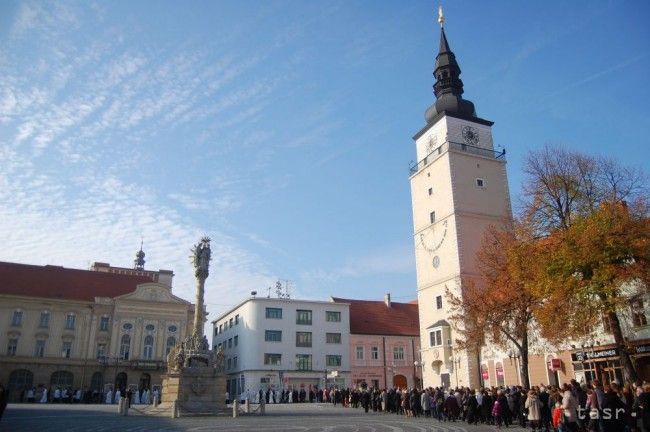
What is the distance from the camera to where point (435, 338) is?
41.9m

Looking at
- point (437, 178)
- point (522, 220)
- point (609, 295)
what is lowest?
point (609, 295)

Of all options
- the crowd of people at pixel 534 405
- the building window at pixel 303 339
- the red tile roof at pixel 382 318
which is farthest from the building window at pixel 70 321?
the crowd of people at pixel 534 405

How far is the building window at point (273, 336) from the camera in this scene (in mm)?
55188

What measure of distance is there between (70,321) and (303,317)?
24958 millimetres

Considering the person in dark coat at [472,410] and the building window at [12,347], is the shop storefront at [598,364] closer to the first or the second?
the person in dark coat at [472,410]

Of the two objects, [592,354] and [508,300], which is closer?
[508,300]

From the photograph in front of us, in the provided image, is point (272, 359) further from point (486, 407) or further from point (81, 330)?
point (486, 407)

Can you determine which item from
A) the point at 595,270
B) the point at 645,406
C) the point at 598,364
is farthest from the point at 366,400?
the point at 645,406

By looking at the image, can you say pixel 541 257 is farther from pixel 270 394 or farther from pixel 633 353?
pixel 270 394

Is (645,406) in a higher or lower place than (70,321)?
lower

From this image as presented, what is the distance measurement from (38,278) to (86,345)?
9.91 metres

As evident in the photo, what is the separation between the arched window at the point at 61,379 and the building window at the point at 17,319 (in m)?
6.45

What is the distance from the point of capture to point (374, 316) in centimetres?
6112

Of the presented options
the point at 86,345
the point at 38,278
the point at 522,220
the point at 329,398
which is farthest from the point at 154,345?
the point at 522,220
